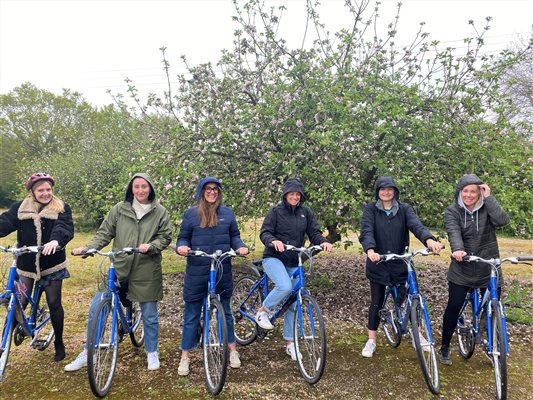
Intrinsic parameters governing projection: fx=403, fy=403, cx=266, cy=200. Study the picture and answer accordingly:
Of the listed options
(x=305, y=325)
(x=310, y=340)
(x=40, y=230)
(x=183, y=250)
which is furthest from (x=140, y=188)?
(x=310, y=340)

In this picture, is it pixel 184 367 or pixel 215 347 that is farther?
pixel 184 367

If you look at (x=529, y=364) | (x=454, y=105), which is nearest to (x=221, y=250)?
(x=529, y=364)

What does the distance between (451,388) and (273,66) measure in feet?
17.3

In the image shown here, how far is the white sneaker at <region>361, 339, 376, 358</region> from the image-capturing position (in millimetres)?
Answer: 4543

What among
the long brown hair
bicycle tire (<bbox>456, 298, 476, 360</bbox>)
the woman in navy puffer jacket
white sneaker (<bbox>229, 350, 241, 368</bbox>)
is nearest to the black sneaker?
bicycle tire (<bbox>456, 298, 476, 360</bbox>)

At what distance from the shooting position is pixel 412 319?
3838mm

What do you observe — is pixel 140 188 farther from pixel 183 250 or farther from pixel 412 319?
pixel 412 319

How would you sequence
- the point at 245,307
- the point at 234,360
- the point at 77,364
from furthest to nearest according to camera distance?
the point at 245,307
the point at 234,360
the point at 77,364

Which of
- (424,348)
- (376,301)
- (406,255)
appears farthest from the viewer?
(376,301)

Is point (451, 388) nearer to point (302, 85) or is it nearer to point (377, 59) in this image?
point (302, 85)

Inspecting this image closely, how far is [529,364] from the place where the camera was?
4.50 meters

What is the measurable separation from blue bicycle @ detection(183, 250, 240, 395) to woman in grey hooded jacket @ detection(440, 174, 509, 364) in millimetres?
2303

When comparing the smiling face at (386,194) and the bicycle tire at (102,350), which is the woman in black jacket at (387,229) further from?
the bicycle tire at (102,350)

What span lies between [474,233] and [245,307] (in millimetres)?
2764
